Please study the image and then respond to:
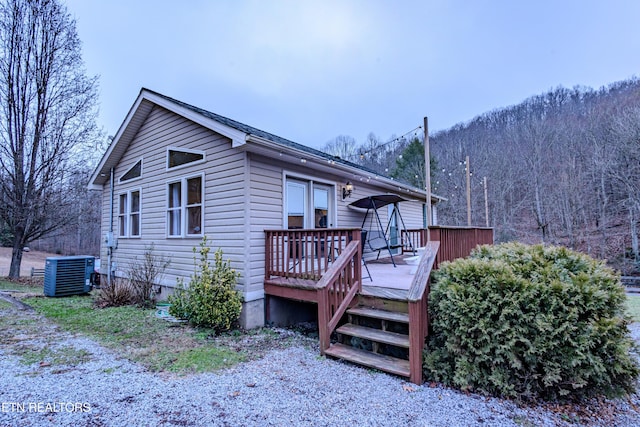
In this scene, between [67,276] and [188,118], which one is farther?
[67,276]

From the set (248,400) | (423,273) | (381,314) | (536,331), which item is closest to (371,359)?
(381,314)

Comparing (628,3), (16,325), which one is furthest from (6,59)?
(628,3)

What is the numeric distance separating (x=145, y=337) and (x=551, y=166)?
21.6 metres

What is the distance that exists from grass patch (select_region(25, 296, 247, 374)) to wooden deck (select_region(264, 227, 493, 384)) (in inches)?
49.3

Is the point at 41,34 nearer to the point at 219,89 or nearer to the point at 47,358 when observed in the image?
the point at 219,89

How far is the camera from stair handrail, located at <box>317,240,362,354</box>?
396cm

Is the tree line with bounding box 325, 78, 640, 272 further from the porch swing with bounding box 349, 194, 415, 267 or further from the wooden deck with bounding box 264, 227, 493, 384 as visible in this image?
the wooden deck with bounding box 264, 227, 493, 384

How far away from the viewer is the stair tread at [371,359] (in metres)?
3.34

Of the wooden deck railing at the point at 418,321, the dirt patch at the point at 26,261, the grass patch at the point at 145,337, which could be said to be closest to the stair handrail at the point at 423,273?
the wooden deck railing at the point at 418,321

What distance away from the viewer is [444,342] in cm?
339

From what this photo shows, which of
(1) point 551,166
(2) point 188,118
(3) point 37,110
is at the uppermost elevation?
(3) point 37,110

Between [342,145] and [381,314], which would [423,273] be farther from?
[342,145]

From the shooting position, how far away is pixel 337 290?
4203 mm

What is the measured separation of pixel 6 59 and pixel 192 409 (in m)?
14.1
